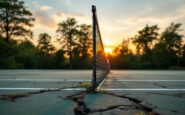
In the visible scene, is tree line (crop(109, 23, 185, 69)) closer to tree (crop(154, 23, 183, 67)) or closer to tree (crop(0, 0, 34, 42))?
tree (crop(154, 23, 183, 67))

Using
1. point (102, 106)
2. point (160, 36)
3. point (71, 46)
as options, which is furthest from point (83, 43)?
point (102, 106)

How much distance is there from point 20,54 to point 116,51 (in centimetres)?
4017

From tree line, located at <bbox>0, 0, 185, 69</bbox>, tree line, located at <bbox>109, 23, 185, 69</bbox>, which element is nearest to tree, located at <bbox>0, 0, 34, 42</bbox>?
tree line, located at <bbox>0, 0, 185, 69</bbox>

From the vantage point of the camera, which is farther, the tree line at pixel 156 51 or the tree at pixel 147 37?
the tree at pixel 147 37

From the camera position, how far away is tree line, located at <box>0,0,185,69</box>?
3716cm

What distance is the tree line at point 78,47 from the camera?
122 feet

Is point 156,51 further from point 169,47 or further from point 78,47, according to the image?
point 78,47

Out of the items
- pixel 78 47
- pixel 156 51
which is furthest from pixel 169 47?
pixel 78 47

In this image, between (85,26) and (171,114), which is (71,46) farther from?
(171,114)

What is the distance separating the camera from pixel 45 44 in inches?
2645

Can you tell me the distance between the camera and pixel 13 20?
122ft

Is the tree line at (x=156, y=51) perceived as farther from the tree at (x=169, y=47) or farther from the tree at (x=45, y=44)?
the tree at (x=45, y=44)

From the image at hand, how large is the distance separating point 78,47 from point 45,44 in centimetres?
1530

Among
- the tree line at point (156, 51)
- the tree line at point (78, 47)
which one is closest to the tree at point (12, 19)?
the tree line at point (78, 47)
